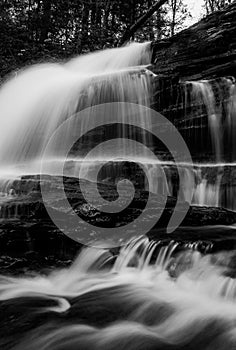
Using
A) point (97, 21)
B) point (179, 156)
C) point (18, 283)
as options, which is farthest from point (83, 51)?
point (18, 283)

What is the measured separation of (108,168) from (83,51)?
1150cm

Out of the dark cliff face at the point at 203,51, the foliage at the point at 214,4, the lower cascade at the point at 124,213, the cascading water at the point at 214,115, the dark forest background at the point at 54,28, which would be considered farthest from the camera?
the foliage at the point at 214,4

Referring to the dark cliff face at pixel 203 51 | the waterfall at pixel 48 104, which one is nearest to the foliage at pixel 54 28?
the waterfall at pixel 48 104

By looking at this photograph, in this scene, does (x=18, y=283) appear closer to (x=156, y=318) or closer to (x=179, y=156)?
(x=156, y=318)

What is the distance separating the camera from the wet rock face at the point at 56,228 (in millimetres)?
4613

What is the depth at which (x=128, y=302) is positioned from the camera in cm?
372

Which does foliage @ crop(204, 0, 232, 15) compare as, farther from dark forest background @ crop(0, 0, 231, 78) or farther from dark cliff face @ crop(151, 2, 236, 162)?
dark cliff face @ crop(151, 2, 236, 162)

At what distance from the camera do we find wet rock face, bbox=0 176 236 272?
15.1ft

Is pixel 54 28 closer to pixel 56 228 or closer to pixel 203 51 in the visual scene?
pixel 203 51

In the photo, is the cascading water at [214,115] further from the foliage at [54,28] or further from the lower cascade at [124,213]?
the foliage at [54,28]

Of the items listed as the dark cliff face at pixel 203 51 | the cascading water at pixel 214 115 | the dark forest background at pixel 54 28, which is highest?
the dark forest background at pixel 54 28

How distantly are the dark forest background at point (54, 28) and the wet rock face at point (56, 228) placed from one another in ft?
35.0

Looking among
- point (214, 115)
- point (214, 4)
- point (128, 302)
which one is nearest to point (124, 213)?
point (128, 302)

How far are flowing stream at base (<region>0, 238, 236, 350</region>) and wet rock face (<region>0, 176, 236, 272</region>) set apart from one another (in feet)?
0.87
